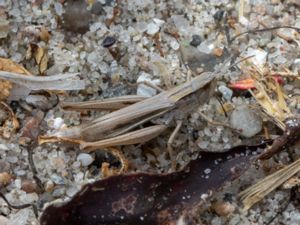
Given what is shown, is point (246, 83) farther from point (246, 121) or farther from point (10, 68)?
point (10, 68)

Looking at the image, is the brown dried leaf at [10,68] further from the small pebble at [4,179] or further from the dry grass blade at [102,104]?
the small pebble at [4,179]

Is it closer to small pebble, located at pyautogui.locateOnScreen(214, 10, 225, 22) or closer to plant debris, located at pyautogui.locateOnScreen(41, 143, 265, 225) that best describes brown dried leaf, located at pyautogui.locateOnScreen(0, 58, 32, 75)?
plant debris, located at pyautogui.locateOnScreen(41, 143, 265, 225)

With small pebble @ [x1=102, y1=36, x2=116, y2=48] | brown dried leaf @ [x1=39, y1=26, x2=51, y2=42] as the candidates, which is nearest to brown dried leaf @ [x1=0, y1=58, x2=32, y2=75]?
brown dried leaf @ [x1=39, y1=26, x2=51, y2=42]

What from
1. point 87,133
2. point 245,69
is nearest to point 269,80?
point 245,69

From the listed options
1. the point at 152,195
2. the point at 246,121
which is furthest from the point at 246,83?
the point at 152,195

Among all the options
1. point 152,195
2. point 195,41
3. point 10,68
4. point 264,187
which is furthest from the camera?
point 195,41

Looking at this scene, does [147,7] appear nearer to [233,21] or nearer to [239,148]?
[233,21]
